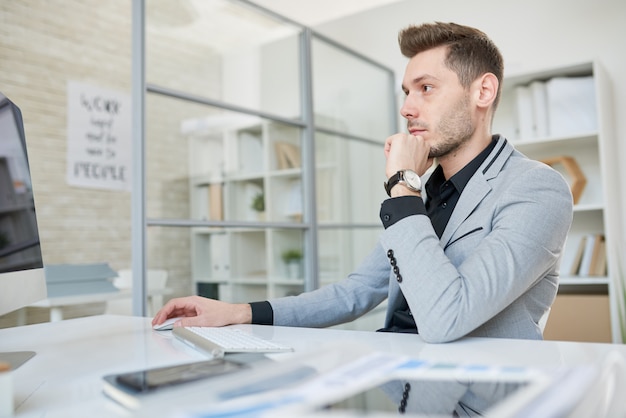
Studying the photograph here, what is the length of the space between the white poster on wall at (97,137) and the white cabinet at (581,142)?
8.44ft

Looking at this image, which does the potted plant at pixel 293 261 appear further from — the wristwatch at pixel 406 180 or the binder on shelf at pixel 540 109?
the wristwatch at pixel 406 180

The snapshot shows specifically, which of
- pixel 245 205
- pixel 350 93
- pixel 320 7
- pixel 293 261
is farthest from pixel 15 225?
pixel 320 7

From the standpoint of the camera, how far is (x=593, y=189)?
287 centimetres

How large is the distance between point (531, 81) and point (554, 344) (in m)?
2.42

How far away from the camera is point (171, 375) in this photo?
61 cm

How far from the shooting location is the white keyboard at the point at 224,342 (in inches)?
30.7

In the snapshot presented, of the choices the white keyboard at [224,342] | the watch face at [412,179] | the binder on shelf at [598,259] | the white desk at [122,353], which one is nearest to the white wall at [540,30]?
the binder on shelf at [598,259]

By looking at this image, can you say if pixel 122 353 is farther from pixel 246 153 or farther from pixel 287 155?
pixel 287 155

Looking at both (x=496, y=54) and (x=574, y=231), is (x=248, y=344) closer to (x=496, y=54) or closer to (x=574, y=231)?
(x=496, y=54)


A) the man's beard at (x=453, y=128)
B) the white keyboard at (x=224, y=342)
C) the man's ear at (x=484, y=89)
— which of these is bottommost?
the white keyboard at (x=224, y=342)

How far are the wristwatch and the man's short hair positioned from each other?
12.6 inches

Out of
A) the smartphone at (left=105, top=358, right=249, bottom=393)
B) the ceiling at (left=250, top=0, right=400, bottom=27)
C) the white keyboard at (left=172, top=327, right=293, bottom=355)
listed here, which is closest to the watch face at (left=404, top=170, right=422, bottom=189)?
the white keyboard at (left=172, top=327, right=293, bottom=355)

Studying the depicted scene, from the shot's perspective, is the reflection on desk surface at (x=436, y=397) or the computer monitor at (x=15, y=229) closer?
the reflection on desk surface at (x=436, y=397)

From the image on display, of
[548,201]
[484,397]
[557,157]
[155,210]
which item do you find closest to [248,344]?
[484,397]
